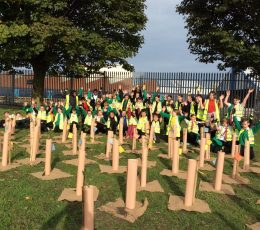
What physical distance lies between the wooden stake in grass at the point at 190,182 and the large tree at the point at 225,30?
Answer: 16.5m

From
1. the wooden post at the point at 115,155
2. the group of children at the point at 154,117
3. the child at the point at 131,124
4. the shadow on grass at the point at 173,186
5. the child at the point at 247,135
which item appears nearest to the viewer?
the shadow on grass at the point at 173,186

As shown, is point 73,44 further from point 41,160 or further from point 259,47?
point 41,160

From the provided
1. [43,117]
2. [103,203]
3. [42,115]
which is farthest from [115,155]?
[42,115]

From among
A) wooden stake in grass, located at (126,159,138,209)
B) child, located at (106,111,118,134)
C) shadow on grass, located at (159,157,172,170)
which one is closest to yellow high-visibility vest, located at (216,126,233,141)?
shadow on grass, located at (159,157,172,170)

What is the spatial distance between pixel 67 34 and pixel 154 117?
31.2 feet

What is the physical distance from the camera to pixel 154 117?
14023mm

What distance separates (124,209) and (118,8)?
1922 centimetres

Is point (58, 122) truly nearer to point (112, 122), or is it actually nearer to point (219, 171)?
point (112, 122)

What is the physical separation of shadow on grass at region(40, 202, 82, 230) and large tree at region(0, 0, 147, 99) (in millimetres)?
15755

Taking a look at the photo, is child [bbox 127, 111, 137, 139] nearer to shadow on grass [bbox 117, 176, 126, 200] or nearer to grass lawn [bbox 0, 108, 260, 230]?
grass lawn [bbox 0, 108, 260, 230]

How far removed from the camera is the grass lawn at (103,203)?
569 cm

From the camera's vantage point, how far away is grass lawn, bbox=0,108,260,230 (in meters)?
5.69

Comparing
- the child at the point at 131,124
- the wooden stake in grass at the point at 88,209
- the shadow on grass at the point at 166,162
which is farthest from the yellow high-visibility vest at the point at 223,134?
the wooden stake in grass at the point at 88,209

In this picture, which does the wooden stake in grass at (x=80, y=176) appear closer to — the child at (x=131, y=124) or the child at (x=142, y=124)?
the child at (x=131, y=124)
